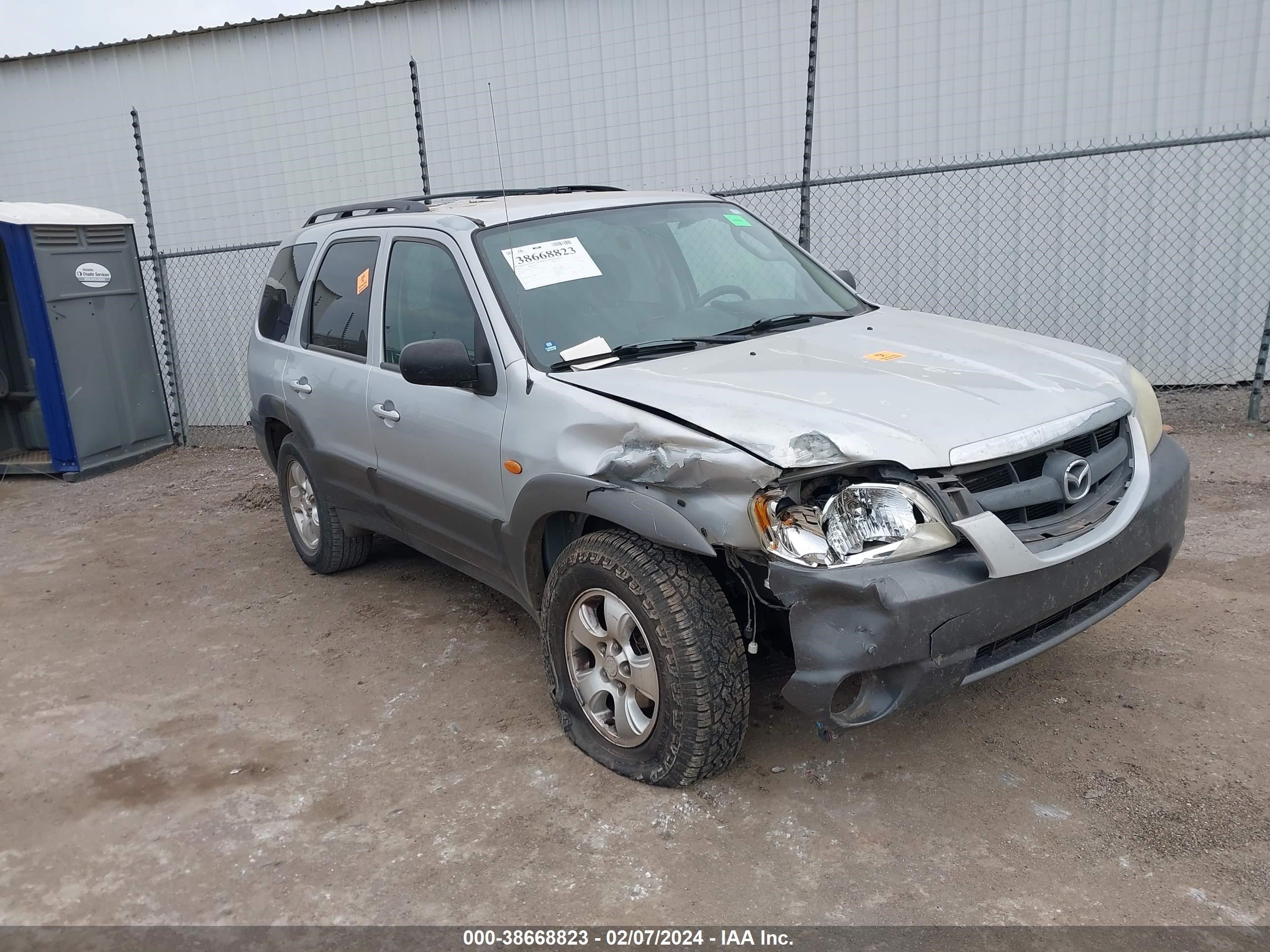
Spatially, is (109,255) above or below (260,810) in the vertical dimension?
above

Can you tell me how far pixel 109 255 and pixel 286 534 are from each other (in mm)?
4175

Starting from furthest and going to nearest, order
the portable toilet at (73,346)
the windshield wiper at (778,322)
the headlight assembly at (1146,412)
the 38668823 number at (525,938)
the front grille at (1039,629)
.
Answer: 1. the portable toilet at (73,346)
2. the windshield wiper at (778,322)
3. the headlight assembly at (1146,412)
4. the front grille at (1039,629)
5. the 38668823 number at (525,938)

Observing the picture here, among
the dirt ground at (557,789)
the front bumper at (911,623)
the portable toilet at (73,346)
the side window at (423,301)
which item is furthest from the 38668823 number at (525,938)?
the portable toilet at (73,346)

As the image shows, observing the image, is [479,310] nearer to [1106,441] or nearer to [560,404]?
[560,404]

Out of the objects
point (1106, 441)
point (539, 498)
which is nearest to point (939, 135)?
point (1106, 441)

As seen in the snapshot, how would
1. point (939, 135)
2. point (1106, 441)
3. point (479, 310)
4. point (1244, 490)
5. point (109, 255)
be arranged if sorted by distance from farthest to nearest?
point (109, 255), point (939, 135), point (1244, 490), point (479, 310), point (1106, 441)

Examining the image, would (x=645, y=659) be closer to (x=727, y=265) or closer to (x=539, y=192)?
(x=727, y=265)

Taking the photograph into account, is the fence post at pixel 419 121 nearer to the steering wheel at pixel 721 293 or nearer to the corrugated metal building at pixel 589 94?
the corrugated metal building at pixel 589 94

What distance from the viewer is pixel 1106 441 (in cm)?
327

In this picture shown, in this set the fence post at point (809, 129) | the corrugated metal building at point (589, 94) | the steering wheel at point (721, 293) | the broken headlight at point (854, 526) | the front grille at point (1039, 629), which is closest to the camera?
the broken headlight at point (854, 526)

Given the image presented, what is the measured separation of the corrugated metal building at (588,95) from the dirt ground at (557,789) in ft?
15.1

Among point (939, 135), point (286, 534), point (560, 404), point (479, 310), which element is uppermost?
point (939, 135)

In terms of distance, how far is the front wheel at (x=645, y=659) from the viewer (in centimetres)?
301

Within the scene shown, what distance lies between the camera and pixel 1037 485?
2.94 m
